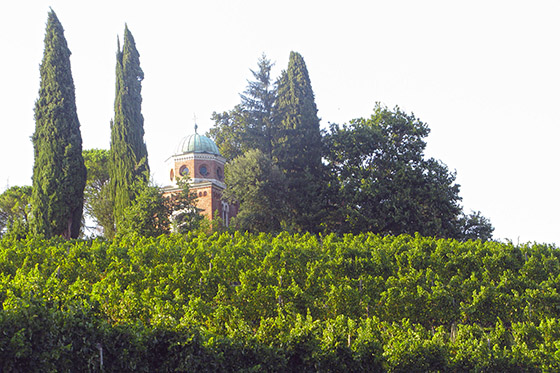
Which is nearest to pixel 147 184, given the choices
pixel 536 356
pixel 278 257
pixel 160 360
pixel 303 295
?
pixel 278 257

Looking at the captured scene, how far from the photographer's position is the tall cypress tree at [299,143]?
90.6ft

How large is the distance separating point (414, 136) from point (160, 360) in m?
21.8

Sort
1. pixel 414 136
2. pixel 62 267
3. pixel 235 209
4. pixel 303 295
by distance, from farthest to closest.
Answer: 1. pixel 235 209
2. pixel 414 136
3. pixel 62 267
4. pixel 303 295

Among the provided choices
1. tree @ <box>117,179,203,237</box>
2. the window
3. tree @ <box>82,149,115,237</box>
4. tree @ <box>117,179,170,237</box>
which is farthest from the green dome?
tree @ <box>117,179,170,237</box>

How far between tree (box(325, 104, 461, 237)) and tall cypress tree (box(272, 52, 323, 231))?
3.63 feet

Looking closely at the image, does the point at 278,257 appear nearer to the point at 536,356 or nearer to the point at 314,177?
the point at 536,356

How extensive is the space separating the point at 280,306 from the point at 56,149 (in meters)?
14.3

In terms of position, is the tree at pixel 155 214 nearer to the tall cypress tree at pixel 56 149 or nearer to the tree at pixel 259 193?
the tall cypress tree at pixel 56 149

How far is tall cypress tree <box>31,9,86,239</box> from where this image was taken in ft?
77.2

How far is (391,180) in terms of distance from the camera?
27.6 metres

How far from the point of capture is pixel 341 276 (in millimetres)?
17266

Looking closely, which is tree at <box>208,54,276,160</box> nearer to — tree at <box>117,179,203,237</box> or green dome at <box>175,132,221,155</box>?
green dome at <box>175,132,221,155</box>

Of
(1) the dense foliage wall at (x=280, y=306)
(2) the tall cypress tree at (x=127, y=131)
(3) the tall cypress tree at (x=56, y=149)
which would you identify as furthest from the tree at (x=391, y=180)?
(3) the tall cypress tree at (x=56, y=149)

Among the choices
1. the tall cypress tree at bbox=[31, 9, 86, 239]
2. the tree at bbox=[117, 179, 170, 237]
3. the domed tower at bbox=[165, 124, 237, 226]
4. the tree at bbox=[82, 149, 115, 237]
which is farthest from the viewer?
the tree at bbox=[82, 149, 115, 237]
